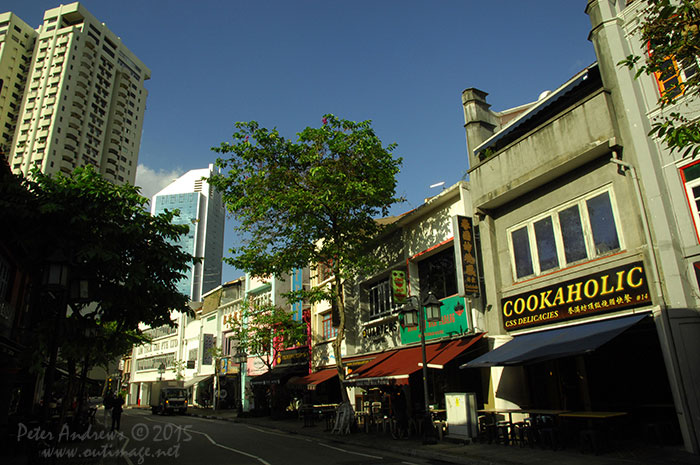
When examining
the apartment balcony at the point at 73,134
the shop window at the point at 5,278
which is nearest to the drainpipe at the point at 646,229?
the shop window at the point at 5,278

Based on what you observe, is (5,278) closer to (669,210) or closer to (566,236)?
(566,236)

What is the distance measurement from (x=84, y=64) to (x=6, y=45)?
538 inches

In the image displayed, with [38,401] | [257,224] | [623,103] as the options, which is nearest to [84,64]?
[38,401]

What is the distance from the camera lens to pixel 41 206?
37.7 feet

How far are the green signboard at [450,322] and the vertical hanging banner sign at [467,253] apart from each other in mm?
1117

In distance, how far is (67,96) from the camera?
81.9 metres

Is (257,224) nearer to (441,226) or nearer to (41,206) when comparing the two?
(441,226)

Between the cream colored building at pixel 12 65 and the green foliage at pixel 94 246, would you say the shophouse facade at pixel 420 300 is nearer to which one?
the green foliage at pixel 94 246

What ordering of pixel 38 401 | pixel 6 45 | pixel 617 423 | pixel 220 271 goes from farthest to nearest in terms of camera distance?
1. pixel 220 271
2. pixel 6 45
3. pixel 38 401
4. pixel 617 423

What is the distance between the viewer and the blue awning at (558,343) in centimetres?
1055

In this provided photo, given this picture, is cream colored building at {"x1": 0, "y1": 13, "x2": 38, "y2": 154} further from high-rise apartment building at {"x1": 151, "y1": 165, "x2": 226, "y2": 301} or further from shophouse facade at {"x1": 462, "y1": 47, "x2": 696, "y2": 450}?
shophouse facade at {"x1": 462, "y1": 47, "x2": 696, "y2": 450}

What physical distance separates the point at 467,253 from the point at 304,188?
756 centimetres

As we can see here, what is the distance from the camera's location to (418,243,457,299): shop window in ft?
60.0

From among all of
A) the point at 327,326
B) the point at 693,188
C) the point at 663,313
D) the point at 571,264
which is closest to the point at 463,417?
the point at 571,264
